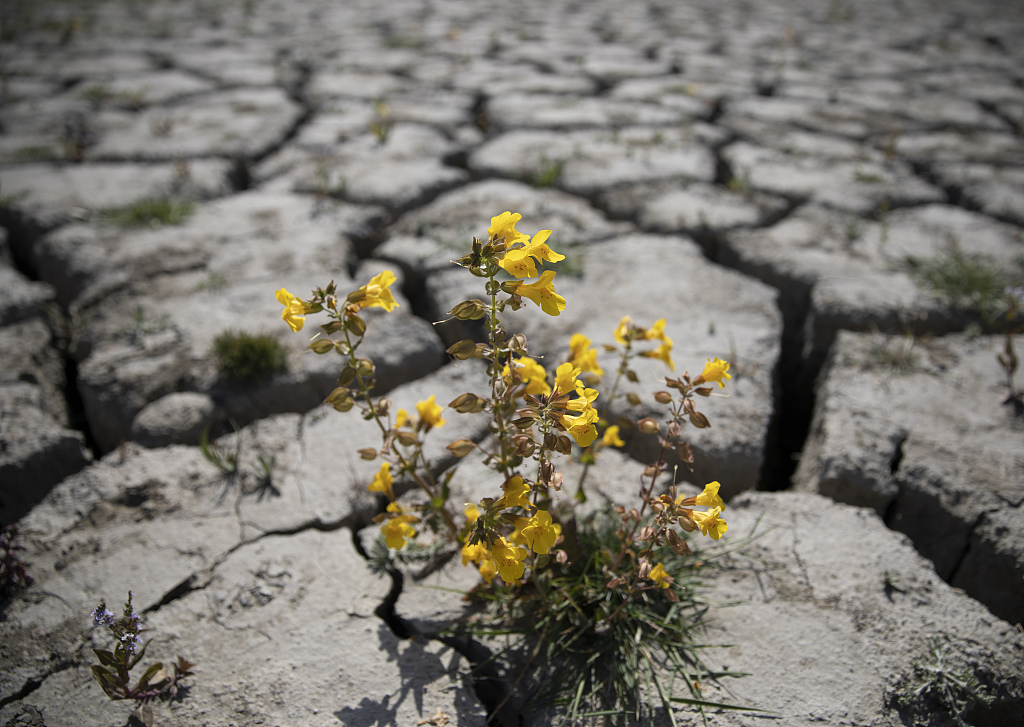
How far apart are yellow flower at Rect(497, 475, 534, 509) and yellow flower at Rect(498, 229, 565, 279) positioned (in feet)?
1.16

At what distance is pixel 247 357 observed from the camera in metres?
1.79

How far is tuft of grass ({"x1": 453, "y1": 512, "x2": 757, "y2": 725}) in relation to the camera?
113 cm

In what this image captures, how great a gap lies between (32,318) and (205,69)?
132 inches

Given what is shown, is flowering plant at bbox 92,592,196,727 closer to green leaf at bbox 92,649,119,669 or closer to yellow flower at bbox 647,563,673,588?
green leaf at bbox 92,649,119,669

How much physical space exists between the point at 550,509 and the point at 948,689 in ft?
2.75

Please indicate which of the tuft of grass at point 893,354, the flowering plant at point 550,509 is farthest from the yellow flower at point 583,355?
the tuft of grass at point 893,354

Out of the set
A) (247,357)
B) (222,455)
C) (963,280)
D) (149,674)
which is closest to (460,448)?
(149,674)

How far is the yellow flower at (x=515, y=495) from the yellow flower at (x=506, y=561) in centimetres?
6

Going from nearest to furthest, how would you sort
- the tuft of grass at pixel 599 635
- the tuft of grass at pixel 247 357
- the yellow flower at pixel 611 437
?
the tuft of grass at pixel 599 635 < the yellow flower at pixel 611 437 < the tuft of grass at pixel 247 357

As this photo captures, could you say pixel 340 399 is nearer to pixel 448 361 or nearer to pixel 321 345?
pixel 321 345

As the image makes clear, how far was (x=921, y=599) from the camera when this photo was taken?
49.9 inches

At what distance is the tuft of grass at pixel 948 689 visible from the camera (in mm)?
1104

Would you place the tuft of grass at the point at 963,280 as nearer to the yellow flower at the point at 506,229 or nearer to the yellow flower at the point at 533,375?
the yellow flower at the point at 533,375

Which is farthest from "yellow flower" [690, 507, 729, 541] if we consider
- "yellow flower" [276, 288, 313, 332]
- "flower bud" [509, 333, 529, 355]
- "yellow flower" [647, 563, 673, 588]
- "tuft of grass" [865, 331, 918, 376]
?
"tuft of grass" [865, 331, 918, 376]
